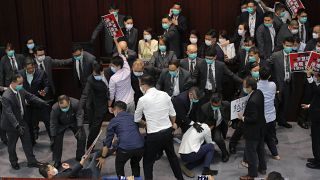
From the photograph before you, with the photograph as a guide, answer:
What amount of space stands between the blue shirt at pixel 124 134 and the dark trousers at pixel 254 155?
55.4 inches

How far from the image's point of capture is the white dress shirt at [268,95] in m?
7.33

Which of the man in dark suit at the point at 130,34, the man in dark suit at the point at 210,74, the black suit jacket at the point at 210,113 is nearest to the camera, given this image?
the black suit jacket at the point at 210,113

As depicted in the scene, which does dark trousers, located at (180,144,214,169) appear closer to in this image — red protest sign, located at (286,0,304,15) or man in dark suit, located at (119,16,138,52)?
man in dark suit, located at (119,16,138,52)

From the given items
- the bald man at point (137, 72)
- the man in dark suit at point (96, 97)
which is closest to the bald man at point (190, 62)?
the bald man at point (137, 72)

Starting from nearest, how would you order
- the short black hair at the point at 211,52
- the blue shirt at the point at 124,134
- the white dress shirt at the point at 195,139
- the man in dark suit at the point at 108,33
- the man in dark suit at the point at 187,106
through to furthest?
the blue shirt at the point at 124,134 < the white dress shirt at the point at 195,139 < the man in dark suit at the point at 187,106 < the short black hair at the point at 211,52 < the man in dark suit at the point at 108,33

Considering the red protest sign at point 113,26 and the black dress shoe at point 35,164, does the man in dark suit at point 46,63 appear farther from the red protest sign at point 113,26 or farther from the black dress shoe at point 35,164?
the black dress shoe at point 35,164

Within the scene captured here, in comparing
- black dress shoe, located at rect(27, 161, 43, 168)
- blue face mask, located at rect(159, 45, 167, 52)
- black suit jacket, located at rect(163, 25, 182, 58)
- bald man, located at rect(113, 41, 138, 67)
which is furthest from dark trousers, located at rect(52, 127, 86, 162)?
black suit jacket, located at rect(163, 25, 182, 58)

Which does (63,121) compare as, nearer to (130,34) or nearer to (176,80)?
(176,80)

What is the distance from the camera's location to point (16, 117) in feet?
25.4

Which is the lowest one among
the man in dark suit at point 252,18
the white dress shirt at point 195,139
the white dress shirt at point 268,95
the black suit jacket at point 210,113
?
the white dress shirt at point 195,139

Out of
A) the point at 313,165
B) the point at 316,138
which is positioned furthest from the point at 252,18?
the point at 313,165

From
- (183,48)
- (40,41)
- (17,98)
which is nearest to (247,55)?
(183,48)

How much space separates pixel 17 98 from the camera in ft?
25.6

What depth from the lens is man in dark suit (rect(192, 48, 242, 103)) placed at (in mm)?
8414
